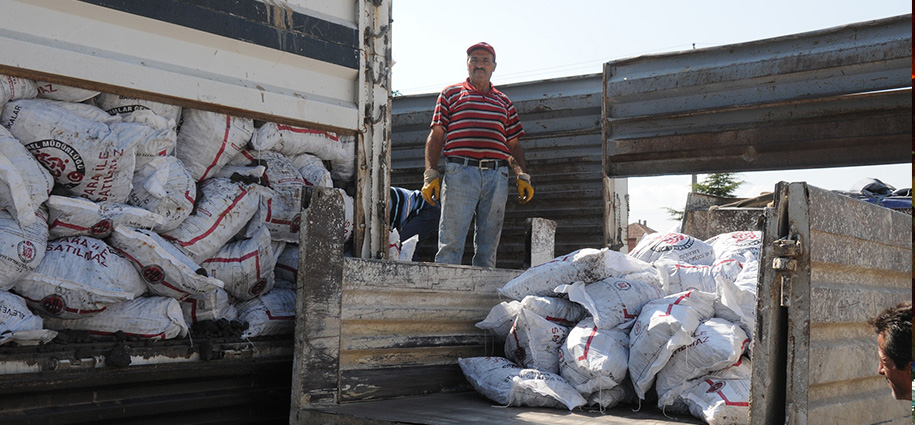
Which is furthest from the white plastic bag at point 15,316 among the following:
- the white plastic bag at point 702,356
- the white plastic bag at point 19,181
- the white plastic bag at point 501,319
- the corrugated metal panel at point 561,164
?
the corrugated metal panel at point 561,164

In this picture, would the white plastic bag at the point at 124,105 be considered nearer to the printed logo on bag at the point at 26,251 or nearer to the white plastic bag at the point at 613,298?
the printed logo on bag at the point at 26,251

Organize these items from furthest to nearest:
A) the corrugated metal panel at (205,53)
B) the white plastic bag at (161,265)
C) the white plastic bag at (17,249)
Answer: the white plastic bag at (161,265) < the corrugated metal panel at (205,53) < the white plastic bag at (17,249)

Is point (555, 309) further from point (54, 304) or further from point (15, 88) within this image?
point (15, 88)

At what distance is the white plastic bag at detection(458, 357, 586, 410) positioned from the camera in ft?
9.84

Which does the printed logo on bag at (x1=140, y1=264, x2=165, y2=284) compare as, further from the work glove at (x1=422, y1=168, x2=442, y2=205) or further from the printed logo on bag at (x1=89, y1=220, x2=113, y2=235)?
the work glove at (x1=422, y1=168, x2=442, y2=205)

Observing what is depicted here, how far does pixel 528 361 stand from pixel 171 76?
177 cm

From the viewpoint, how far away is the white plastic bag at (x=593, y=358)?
298cm

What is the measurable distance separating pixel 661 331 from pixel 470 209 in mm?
1732

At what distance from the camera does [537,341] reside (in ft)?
10.8

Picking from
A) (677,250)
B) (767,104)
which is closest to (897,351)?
(677,250)

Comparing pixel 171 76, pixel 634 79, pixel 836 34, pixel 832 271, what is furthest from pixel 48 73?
pixel 836 34

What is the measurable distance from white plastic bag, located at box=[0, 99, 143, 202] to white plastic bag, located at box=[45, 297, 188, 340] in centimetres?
40

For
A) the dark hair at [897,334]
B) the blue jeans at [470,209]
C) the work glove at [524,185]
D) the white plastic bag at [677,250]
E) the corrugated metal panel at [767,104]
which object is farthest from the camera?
the work glove at [524,185]

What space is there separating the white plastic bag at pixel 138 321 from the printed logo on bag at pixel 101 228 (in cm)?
26
